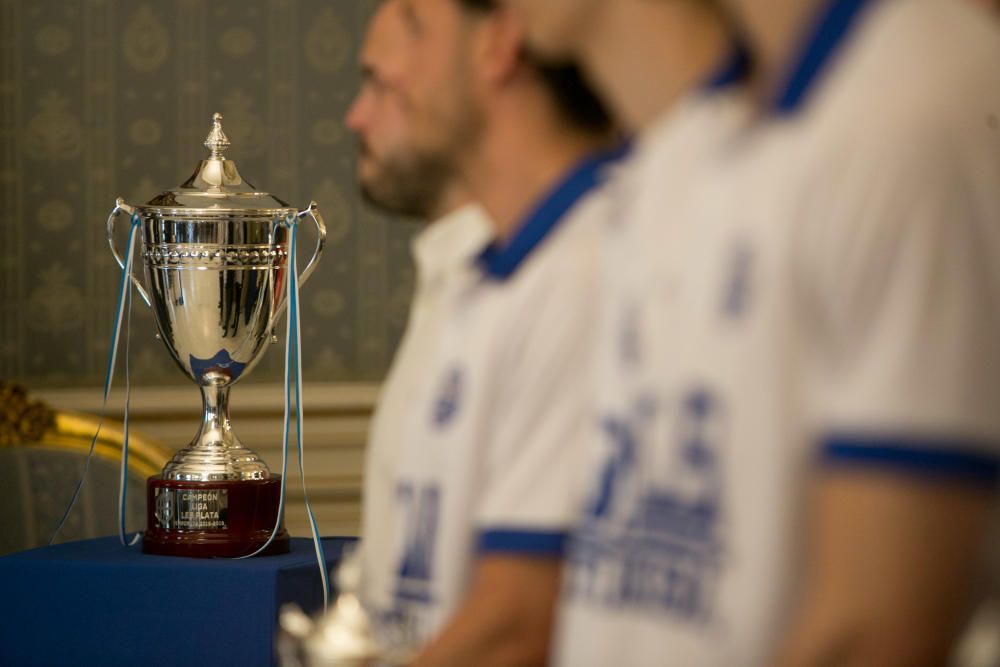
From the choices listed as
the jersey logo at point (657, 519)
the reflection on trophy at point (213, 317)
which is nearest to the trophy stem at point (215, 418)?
the reflection on trophy at point (213, 317)

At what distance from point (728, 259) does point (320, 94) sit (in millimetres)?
2558

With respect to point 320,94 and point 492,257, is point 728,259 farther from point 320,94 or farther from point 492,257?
point 320,94

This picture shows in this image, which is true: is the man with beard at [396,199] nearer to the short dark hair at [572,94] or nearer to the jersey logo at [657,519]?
the short dark hair at [572,94]

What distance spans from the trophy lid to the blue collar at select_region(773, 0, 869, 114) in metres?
1.42

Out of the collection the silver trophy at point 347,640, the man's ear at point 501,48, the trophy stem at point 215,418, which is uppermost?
the man's ear at point 501,48

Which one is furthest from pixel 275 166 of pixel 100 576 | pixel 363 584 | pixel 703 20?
pixel 703 20

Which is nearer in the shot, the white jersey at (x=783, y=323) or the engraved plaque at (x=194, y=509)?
the white jersey at (x=783, y=323)

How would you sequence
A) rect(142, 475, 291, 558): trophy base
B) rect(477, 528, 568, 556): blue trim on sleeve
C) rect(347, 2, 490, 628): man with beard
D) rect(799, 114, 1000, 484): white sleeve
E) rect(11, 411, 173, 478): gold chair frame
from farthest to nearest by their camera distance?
rect(11, 411, 173, 478): gold chair frame → rect(142, 475, 291, 558): trophy base → rect(347, 2, 490, 628): man with beard → rect(477, 528, 568, 556): blue trim on sleeve → rect(799, 114, 1000, 484): white sleeve

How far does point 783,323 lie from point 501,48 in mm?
388

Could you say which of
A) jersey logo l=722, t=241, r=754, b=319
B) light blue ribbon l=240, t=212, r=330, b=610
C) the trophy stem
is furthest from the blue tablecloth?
jersey logo l=722, t=241, r=754, b=319

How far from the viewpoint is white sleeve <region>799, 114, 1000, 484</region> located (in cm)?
52

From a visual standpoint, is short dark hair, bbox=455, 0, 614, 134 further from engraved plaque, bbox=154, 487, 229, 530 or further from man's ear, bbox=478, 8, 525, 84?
engraved plaque, bbox=154, 487, 229, 530

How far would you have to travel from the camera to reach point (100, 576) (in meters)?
1.83

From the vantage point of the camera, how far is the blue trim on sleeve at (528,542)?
0.83 metres
